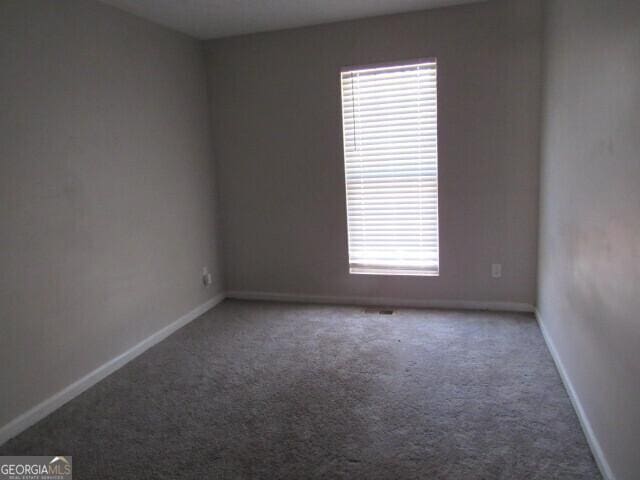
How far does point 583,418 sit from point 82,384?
282 cm

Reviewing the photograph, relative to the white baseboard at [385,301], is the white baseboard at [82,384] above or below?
below

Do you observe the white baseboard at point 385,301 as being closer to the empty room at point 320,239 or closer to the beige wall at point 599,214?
the empty room at point 320,239

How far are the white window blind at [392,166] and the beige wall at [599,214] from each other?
108 centimetres

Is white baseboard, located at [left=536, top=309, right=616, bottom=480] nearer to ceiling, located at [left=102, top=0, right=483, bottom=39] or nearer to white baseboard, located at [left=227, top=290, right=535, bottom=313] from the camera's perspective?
white baseboard, located at [left=227, top=290, right=535, bottom=313]

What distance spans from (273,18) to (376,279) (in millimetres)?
2362

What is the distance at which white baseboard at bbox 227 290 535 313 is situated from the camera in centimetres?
392

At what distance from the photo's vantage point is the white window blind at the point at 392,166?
3883 mm

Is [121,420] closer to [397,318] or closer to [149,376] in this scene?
[149,376]

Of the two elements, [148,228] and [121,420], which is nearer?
[121,420]

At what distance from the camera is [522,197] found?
373cm

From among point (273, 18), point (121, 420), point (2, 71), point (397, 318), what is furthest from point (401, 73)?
point (121, 420)

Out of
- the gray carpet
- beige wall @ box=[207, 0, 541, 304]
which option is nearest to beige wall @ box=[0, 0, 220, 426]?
the gray carpet

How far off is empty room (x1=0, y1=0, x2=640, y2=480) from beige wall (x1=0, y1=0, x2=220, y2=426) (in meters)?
0.02

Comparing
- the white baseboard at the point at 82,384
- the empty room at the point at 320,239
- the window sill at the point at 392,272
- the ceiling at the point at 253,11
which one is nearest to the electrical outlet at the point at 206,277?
the empty room at the point at 320,239
